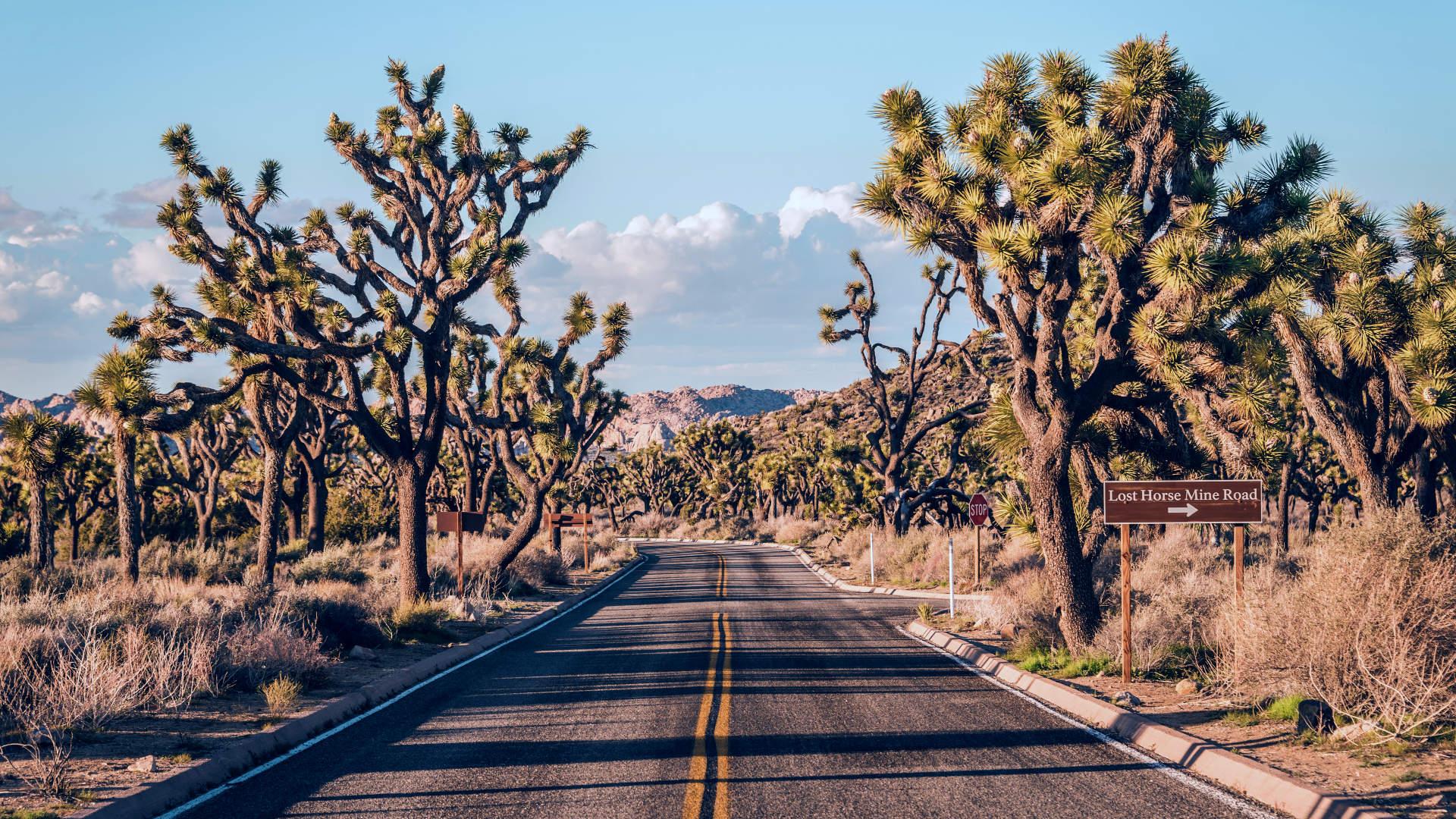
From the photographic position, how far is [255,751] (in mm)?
8078

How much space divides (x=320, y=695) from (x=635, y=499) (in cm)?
8417

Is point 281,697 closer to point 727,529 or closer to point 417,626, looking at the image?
point 417,626

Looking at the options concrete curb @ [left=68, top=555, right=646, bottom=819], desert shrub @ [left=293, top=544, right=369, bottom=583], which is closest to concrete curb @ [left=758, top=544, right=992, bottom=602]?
concrete curb @ [left=68, top=555, right=646, bottom=819]

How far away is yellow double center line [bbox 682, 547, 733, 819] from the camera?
661cm

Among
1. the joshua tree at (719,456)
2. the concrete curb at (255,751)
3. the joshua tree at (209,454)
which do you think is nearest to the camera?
the concrete curb at (255,751)

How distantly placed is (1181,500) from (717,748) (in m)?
6.56

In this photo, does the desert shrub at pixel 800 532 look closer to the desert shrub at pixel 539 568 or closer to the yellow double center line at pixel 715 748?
the desert shrub at pixel 539 568

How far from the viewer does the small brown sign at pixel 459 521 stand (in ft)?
63.9

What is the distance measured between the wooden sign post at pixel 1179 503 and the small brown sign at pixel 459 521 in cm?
1336

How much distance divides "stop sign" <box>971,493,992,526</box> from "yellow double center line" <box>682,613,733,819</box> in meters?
8.94

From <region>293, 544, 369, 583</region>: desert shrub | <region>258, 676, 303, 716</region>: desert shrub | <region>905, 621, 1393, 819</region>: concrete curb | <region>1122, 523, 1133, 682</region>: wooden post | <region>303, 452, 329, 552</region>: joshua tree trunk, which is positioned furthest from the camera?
<region>303, 452, 329, 552</region>: joshua tree trunk

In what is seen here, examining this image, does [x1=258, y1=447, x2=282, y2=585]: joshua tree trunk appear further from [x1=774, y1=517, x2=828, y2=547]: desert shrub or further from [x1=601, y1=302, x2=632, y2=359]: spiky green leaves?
[x1=774, y1=517, x2=828, y2=547]: desert shrub

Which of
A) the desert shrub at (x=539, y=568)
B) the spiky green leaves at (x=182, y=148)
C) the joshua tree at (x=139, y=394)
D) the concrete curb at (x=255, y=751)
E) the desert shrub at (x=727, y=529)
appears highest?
the spiky green leaves at (x=182, y=148)

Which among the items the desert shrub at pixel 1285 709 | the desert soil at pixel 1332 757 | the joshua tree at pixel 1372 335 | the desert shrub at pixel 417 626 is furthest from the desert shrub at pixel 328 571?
the joshua tree at pixel 1372 335
